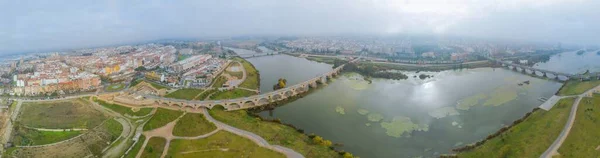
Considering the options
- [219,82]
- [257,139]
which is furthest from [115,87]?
[257,139]

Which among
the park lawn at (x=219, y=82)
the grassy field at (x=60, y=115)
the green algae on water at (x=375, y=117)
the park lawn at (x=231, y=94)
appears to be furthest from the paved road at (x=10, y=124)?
the green algae on water at (x=375, y=117)

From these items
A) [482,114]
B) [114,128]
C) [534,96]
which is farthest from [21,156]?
[534,96]

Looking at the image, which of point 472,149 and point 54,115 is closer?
point 472,149

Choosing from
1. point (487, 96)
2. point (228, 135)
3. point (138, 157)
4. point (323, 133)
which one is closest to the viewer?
point (138, 157)

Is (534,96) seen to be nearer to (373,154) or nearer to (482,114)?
(482,114)

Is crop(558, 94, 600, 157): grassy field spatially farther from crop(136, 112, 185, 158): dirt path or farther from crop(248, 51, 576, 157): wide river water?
crop(136, 112, 185, 158): dirt path

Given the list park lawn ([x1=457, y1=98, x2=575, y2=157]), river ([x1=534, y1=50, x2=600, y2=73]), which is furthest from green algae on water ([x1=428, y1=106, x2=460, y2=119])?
river ([x1=534, y1=50, x2=600, y2=73])

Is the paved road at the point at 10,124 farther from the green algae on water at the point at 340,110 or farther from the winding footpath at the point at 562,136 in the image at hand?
the winding footpath at the point at 562,136
